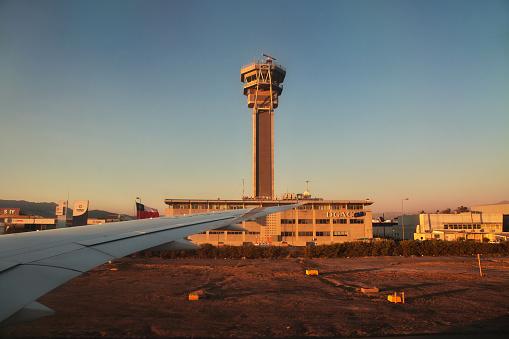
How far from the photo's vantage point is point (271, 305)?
536 inches

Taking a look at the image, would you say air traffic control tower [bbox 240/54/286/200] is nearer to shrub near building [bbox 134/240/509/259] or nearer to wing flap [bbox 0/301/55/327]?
shrub near building [bbox 134/240/509/259]

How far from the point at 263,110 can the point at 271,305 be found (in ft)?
235

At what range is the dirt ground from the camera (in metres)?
10.4

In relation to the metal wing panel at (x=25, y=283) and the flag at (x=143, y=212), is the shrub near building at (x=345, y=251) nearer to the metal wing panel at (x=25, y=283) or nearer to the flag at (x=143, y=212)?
the flag at (x=143, y=212)

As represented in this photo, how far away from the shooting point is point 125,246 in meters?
4.89

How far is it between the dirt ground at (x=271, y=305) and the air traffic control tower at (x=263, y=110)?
52863 mm

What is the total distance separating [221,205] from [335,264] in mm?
37876

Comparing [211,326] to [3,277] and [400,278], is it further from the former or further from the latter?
[400,278]

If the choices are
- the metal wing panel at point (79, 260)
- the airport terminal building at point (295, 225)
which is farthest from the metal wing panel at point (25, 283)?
the airport terminal building at point (295, 225)

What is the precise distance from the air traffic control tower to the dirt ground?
5286 centimetres

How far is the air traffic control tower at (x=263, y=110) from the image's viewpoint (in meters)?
76.1

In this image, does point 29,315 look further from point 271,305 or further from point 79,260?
point 271,305

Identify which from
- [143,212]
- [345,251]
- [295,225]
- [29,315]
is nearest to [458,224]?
[295,225]

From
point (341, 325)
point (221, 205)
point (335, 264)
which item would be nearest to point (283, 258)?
point (335, 264)
